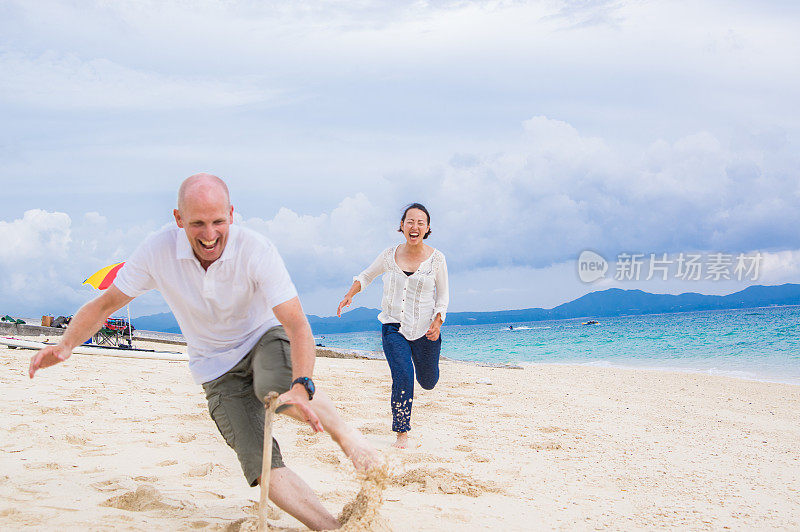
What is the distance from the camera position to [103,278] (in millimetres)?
12953

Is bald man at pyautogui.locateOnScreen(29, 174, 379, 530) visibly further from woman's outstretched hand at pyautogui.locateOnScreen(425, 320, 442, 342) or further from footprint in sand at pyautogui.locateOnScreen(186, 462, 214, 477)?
woman's outstretched hand at pyautogui.locateOnScreen(425, 320, 442, 342)

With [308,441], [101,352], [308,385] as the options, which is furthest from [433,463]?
[101,352]

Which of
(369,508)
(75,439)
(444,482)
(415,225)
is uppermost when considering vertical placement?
(415,225)

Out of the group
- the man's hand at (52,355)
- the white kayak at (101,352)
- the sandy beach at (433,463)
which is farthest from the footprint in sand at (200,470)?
the white kayak at (101,352)

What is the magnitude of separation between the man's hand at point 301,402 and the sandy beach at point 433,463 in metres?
0.86

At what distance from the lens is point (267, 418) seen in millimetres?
2736

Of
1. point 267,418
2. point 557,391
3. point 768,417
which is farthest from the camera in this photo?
point 557,391

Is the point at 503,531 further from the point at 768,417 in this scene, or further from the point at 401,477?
the point at 768,417

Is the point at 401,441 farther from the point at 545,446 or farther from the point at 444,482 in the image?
the point at 444,482

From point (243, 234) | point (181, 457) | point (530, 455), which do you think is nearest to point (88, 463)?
point (181, 457)

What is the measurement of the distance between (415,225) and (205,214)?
3.03 meters

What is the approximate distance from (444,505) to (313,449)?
1.67 metres

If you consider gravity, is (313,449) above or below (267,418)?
below

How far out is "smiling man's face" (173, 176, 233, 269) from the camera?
107 inches
